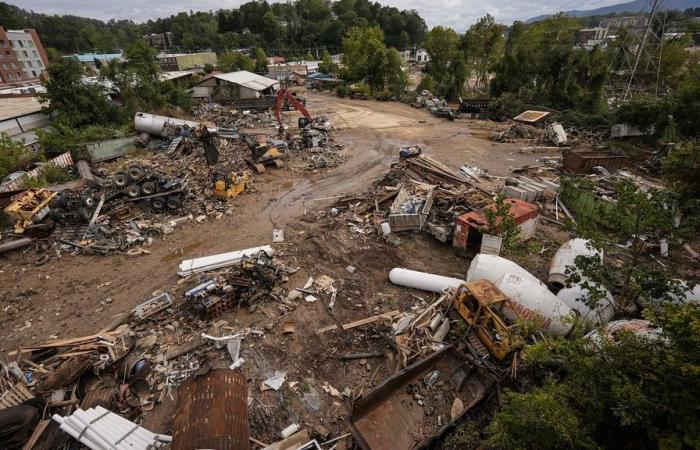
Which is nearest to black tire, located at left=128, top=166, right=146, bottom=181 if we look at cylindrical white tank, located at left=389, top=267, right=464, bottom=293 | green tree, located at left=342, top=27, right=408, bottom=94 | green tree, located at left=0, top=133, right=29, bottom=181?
green tree, located at left=0, top=133, right=29, bottom=181

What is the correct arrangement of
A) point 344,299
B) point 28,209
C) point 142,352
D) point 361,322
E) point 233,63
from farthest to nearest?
1. point 233,63
2. point 28,209
3. point 344,299
4. point 361,322
5. point 142,352

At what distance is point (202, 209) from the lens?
48.4 ft

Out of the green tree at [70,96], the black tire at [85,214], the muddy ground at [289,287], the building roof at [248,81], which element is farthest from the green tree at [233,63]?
the black tire at [85,214]

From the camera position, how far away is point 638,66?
3203 cm

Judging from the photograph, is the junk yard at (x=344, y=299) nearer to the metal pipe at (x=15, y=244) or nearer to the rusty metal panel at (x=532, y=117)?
the metal pipe at (x=15, y=244)

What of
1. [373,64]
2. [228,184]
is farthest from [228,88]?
[228,184]

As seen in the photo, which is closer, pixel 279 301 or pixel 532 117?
pixel 279 301

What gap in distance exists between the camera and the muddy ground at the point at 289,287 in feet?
23.7

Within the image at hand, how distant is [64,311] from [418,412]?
33.8ft

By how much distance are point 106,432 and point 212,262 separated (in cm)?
580

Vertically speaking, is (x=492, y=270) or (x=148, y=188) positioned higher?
(x=148, y=188)

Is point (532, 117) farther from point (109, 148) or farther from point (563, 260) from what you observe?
point (109, 148)

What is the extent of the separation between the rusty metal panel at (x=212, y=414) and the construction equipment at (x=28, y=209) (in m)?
12.3

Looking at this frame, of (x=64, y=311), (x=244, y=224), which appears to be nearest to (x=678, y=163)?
(x=244, y=224)
